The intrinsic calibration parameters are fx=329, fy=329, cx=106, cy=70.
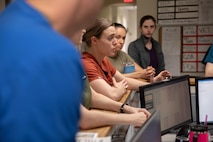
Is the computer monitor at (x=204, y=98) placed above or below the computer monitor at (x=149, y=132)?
below

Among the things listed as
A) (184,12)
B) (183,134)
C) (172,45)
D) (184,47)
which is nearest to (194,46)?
(184,47)

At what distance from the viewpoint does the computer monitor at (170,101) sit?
158 cm

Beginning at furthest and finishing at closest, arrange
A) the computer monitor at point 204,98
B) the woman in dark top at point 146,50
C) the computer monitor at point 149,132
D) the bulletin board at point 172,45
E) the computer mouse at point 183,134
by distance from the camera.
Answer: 1. the bulletin board at point 172,45
2. the woman in dark top at point 146,50
3. the computer monitor at point 204,98
4. the computer mouse at point 183,134
5. the computer monitor at point 149,132

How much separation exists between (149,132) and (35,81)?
1.79ft

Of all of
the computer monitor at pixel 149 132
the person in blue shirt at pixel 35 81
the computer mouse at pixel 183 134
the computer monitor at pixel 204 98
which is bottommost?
the computer mouse at pixel 183 134

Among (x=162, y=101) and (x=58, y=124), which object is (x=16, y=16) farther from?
(x=162, y=101)

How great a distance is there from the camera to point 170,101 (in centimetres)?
173

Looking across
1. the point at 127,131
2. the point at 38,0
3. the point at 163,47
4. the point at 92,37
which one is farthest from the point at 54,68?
the point at 163,47

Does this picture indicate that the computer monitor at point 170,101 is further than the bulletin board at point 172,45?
No

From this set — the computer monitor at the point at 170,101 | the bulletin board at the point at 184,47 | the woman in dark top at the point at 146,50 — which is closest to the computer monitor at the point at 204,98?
the computer monitor at the point at 170,101

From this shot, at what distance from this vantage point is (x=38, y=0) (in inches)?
23.0

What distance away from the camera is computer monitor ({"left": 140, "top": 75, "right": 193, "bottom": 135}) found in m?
1.58

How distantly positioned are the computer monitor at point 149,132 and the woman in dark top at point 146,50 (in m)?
2.88

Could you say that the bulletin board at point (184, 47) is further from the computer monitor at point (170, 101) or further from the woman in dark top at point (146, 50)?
the computer monitor at point (170, 101)
